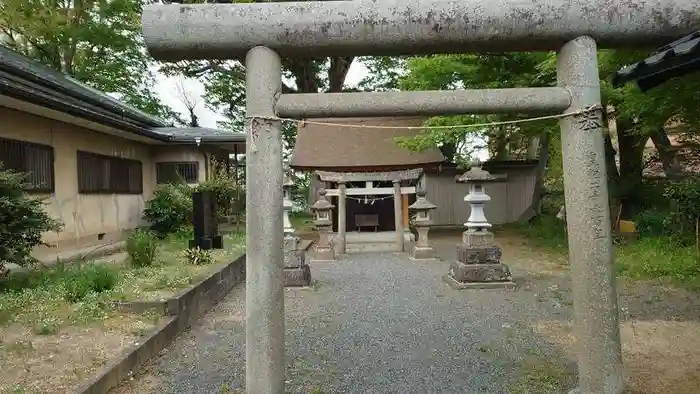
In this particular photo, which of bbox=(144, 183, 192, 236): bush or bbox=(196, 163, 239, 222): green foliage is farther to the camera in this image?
bbox=(196, 163, 239, 222): green foliage

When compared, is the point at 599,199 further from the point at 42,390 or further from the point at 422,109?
the point at 42,390

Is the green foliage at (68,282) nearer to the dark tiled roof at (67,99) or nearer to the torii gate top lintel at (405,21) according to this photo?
the dark tiled roof at (67,99)

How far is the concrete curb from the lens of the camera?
4.02m

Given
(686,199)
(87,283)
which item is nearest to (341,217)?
(686,199)

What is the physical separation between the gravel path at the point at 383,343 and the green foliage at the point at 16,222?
95.8 inches

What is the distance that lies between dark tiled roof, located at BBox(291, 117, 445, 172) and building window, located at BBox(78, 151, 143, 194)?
440 centimetres

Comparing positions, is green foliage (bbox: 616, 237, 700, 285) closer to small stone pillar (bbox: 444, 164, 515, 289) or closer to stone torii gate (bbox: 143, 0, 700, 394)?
small stone pillar (bbox: 444, 164, 515, 289)

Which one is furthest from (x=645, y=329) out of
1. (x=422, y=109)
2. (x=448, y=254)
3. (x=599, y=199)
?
(x=448, y=254)

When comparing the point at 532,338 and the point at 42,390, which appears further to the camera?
the point at 532,338

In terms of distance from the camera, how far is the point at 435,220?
18.9 meters

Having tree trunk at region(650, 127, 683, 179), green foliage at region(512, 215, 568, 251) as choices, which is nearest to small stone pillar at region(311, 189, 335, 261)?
green foliage at region(512, 215, 568, 251)

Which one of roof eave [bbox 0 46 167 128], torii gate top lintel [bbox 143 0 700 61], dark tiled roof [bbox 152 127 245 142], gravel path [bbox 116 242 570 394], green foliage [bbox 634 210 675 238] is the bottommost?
gravel path [bbox 116 242 570 394]

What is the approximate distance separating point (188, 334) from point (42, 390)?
233 centimetres

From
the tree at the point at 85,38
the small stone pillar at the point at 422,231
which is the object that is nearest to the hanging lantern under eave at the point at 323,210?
the small stone pillar at the point at 422,231
